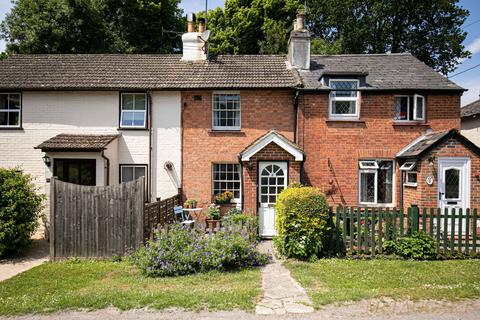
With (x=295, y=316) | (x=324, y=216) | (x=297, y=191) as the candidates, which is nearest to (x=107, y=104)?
(x=297, y=191)

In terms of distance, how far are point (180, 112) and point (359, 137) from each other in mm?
7839

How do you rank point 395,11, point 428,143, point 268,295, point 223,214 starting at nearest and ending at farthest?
1. point 268,295
2. point 428,143
3. point 223,214
4. point 395,11

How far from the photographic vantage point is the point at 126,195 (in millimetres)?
9289

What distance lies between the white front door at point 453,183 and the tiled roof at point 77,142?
506 inches

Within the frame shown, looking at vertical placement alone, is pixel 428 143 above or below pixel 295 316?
above

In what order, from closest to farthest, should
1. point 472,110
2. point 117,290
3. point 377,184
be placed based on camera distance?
point 117,290, point 377,184, point 472,110

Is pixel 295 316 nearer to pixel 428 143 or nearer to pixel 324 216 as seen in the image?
pixel 324 216

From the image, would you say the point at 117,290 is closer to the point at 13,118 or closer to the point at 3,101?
the point at 13,118

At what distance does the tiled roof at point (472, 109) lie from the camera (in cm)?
2104

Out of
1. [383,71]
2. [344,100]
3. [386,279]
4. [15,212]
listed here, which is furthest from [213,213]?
[383,71]

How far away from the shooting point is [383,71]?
48.1 feet

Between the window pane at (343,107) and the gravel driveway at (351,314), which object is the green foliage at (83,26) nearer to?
the window pane at (343,107)

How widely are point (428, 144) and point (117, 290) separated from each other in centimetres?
1130

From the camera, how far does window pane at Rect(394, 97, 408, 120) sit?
1353 cm
